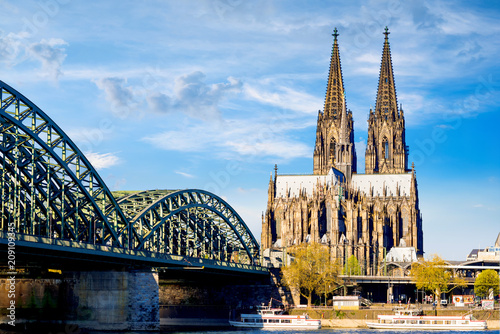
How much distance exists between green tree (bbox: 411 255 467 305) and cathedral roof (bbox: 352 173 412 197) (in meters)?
61.0

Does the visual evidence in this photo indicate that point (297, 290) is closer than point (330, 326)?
No

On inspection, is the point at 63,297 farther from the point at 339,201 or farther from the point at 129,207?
the point at 339,201

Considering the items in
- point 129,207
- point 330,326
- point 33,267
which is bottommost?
point 330,326

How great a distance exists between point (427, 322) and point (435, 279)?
1076 inches

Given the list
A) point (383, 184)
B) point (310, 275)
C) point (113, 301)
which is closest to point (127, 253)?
point (113, 301)

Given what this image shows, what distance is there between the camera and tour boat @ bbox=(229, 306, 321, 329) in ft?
333

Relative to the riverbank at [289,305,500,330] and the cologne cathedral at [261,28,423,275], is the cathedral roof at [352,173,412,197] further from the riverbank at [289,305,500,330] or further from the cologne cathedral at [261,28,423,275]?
the riverbank at [289,305,500,330]

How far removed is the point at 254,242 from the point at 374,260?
5136cm

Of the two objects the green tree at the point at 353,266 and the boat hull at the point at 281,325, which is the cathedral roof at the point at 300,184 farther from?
the boat hull at the point at 281,325

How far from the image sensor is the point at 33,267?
8006cm

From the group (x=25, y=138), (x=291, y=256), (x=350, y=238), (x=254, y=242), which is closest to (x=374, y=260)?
(x=350, y=238)


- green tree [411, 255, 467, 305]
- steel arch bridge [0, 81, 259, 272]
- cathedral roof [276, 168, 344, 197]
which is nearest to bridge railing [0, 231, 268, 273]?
steel arch bridge [0, 81, 259, 272]

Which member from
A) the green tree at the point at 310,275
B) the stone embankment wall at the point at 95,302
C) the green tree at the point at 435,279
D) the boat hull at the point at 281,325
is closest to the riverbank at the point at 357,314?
the boat hull at the point at 281,325

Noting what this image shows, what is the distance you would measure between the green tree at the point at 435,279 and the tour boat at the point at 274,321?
26.5 m
